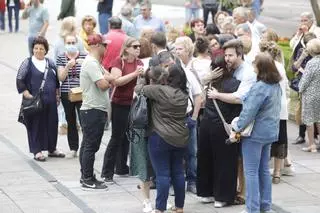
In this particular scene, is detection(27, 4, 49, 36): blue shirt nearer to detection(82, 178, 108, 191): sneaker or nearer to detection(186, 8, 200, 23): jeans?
detection(82, 178, 108, 191): sneaker

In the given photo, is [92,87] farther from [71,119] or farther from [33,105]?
[71,119]

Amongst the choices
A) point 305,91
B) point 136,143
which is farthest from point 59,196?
point 305,91

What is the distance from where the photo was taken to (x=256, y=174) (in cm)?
1056

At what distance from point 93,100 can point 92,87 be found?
167mm

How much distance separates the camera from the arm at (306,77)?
13586 mm

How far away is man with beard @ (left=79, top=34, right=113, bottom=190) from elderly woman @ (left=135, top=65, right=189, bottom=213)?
1.37 m

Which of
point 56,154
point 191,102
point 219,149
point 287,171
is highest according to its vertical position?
point 191,102

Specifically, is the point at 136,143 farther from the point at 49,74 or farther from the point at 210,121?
the point at 49,74

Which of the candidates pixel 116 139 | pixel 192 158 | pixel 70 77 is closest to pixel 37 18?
pixel 70 77

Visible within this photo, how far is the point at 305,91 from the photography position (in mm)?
13836

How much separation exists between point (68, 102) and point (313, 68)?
3435 mm

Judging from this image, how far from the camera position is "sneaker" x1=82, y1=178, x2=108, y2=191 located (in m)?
11.8

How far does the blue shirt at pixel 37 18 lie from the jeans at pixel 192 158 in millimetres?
8380

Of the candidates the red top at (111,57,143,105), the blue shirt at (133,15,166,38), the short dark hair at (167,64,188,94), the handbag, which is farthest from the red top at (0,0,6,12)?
the short dark hair at (167,64,188,94)
